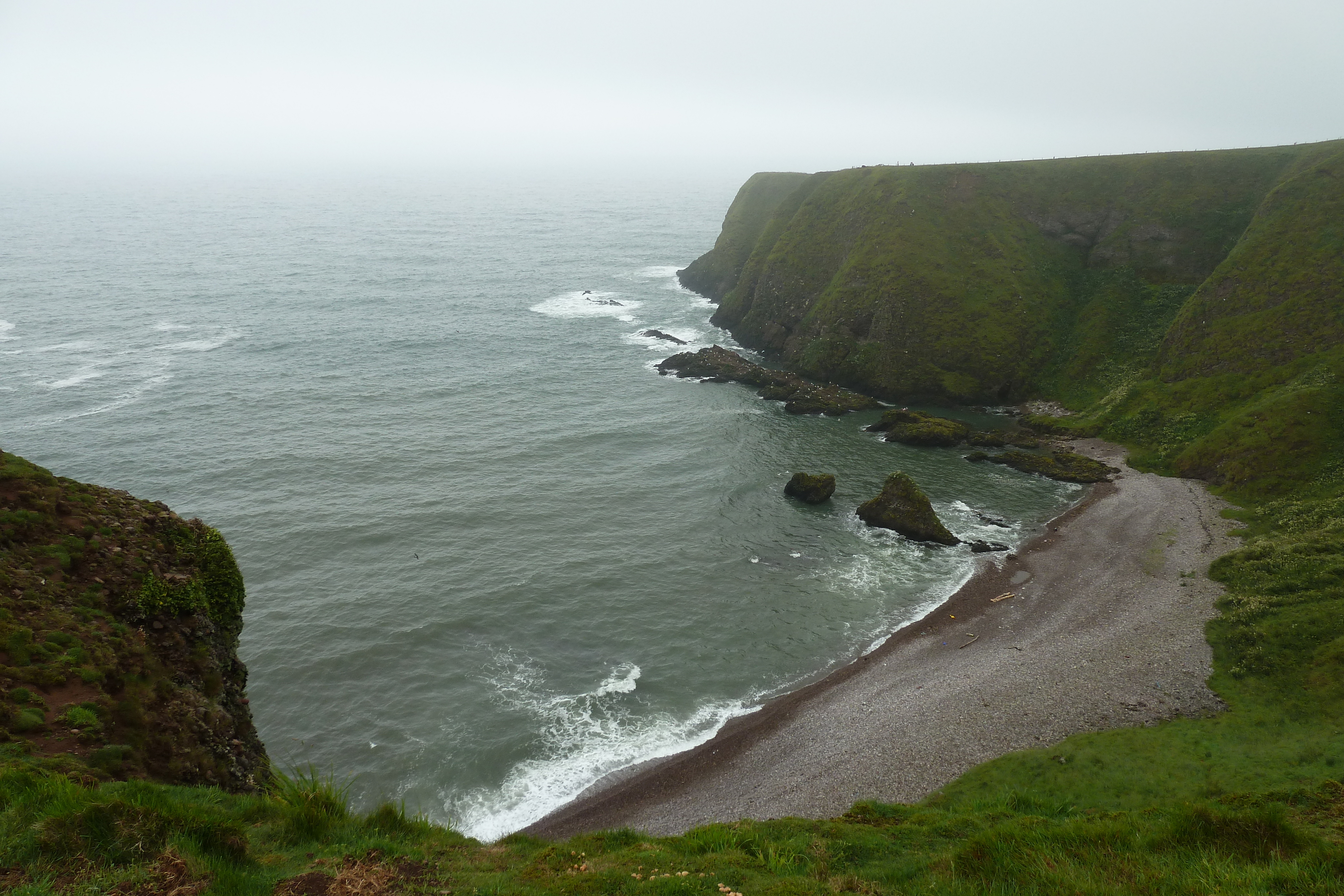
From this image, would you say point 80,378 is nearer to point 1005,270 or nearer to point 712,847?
point 712,847

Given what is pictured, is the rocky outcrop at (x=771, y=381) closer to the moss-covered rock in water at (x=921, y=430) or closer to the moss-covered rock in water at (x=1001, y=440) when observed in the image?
the moss-covered rock in water at (x=921, y=430)

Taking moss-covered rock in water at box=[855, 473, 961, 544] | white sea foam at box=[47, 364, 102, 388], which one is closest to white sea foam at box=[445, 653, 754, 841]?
moss-covered rock in water at box=[855, 473, 961, 544]

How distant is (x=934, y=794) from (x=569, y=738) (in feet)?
60.7

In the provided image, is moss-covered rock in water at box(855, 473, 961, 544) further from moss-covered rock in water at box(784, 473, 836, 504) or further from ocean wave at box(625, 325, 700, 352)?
ocean wave at box(625, 325, 700, 352)

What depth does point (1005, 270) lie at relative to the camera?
313 ft

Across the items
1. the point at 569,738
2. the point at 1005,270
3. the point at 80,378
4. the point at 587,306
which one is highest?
the point at 1005,270

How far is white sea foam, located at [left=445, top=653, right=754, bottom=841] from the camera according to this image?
111 ft

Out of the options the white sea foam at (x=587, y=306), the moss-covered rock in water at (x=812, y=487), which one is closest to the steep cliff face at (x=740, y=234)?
the white sea foam at (x=587, y=306)

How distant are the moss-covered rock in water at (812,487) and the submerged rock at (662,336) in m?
49.7

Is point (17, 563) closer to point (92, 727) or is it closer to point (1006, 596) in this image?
point (92, 727)

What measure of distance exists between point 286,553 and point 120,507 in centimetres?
2876

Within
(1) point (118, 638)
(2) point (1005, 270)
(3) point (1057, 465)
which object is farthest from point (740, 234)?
(1) point (118, 638)

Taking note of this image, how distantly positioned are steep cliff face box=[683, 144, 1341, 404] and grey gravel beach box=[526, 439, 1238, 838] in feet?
125

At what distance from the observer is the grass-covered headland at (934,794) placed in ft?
47.9
